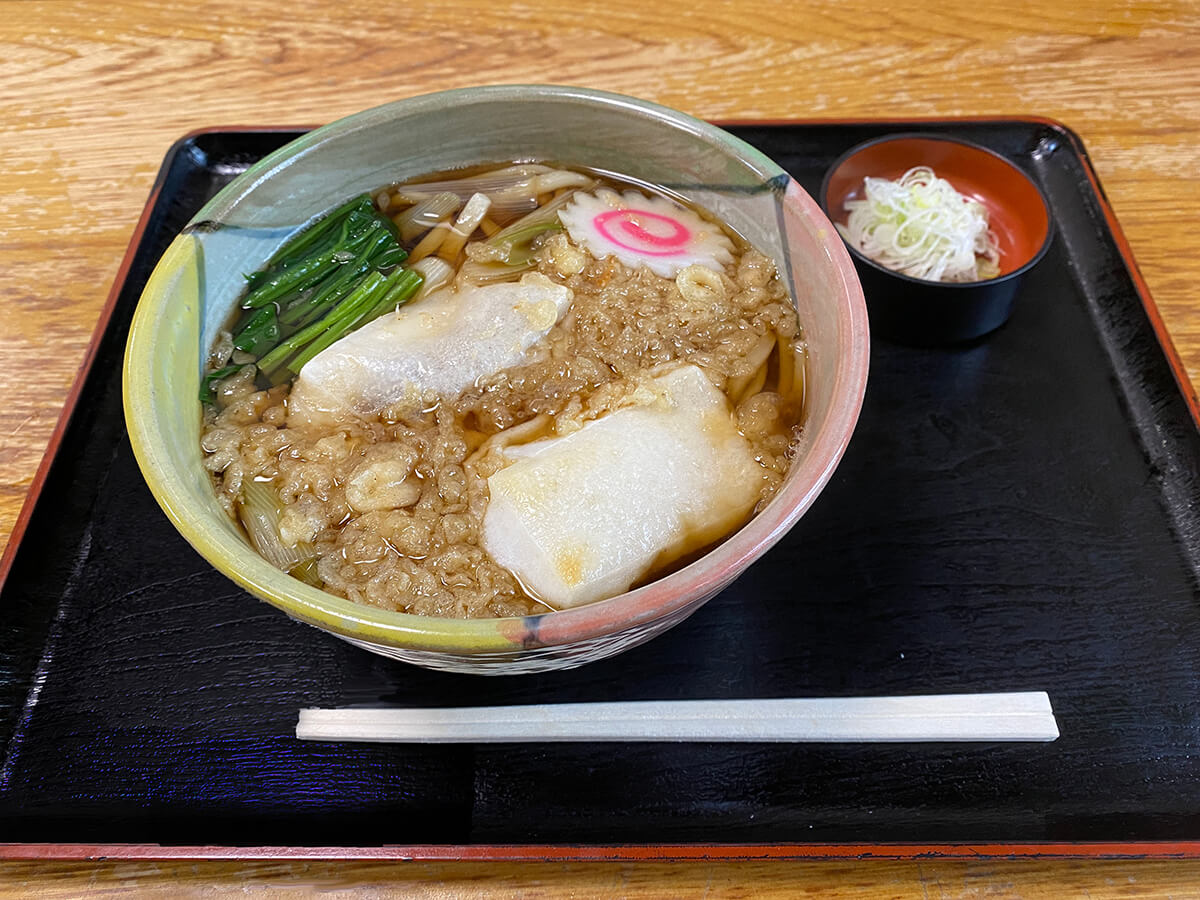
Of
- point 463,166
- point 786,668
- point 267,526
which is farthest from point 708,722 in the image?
point 463,166

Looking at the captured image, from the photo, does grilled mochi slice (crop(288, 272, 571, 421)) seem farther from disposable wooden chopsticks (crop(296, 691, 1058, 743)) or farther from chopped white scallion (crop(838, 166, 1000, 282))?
chopped white scallion (crop(838, 166, 1000, 282))

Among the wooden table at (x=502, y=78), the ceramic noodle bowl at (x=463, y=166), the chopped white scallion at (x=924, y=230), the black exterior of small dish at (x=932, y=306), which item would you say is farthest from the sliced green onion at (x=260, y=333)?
the chopped white scallion at (x=924, y=230)

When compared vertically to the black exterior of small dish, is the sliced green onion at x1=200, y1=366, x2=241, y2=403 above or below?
above

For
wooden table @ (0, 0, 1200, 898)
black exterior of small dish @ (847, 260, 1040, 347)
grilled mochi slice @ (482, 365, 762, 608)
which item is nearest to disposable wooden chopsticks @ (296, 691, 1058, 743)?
grilled mochi slice @ (482, 365, 762, 608)

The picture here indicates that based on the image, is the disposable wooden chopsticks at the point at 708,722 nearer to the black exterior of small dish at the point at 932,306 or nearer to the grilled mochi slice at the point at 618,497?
the grilled mochi slice at the point at 618,497

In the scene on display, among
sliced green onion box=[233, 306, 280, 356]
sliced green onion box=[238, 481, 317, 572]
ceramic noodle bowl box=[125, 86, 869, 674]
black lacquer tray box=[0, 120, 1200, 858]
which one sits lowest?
black lacquer tray box=[0, 120, 1200, 858]

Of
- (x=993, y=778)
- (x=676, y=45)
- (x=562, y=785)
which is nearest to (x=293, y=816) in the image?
(x=562, y=785)
